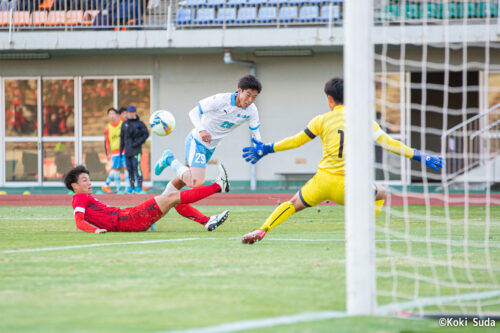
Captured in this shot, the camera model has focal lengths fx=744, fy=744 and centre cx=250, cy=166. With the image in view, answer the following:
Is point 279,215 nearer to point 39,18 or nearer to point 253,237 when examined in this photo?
point 253,237

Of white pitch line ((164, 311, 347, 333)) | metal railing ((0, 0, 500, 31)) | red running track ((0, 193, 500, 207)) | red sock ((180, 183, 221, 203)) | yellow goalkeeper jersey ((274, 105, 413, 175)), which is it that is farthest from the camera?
metal railing ((0, 0, 500, 31))

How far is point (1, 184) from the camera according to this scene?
23516mm

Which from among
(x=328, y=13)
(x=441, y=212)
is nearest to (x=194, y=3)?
(x=328, y=13)

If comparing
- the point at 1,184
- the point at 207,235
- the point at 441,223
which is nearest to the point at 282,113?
the point at 1,184

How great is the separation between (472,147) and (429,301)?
16.9m

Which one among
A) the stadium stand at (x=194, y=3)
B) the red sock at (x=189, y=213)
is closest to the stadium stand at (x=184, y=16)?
the stadium stand at (x=194, y=3)

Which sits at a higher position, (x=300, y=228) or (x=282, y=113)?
(x=282, y=113)

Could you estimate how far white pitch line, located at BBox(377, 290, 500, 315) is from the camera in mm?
3908

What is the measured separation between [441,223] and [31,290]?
695 cm

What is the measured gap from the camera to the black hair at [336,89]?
277 inches

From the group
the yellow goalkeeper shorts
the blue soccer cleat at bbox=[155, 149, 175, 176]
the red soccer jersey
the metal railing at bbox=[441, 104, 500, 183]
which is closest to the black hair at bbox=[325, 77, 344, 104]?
the yellow goalkeeper shorts

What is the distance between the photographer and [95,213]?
823 cm

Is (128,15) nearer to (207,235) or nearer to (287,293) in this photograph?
(207,235)

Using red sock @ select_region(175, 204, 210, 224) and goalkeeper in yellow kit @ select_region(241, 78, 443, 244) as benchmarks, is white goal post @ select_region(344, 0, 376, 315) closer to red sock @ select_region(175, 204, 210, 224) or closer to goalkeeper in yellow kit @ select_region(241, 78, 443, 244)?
goalkeeper in yellow kit @ select_region(241, 78, 443, 244)
